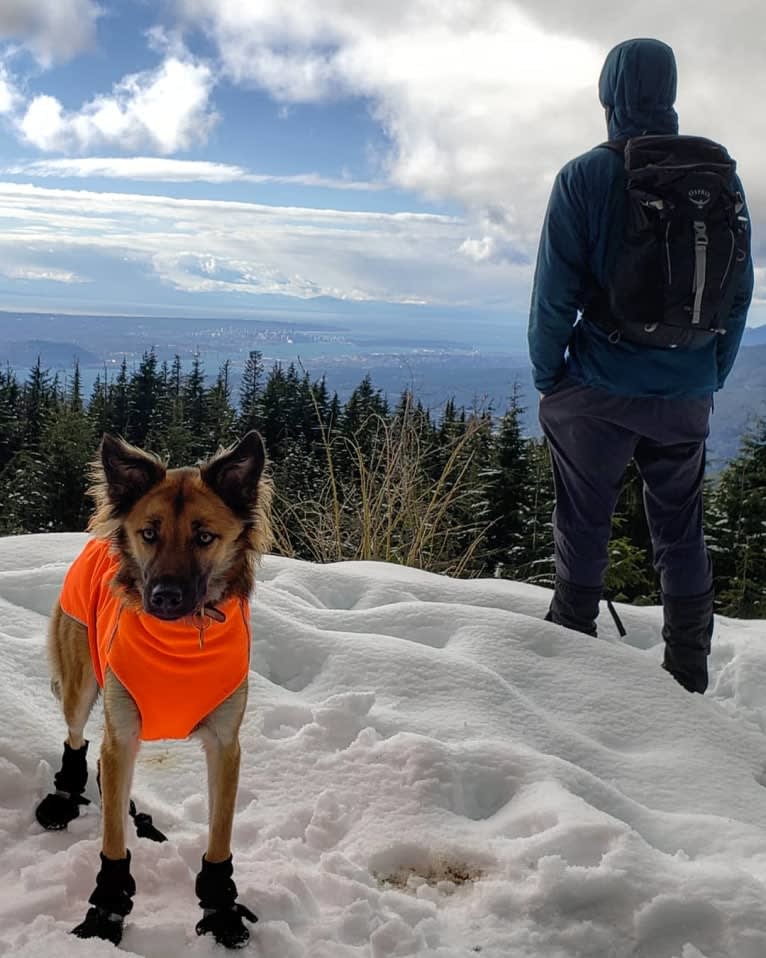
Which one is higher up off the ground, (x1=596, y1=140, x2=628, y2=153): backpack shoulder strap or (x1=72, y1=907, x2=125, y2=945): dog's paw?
(x1=596, y1=140, x2=628, y2=153): backpack shoulder strap

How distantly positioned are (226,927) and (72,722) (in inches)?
40.4

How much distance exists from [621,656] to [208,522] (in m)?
2.82

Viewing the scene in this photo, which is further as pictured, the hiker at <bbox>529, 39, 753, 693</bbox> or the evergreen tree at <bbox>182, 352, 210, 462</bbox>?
the evergreen tree at <bbox>182, 352, 210, 462</bbox>

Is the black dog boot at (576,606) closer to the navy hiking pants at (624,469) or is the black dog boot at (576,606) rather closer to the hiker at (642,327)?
the hiker at (642,327)

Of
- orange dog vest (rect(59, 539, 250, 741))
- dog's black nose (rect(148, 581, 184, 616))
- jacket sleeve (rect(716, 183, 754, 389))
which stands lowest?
orange dog vest (rect(59, 539, 250, 741))

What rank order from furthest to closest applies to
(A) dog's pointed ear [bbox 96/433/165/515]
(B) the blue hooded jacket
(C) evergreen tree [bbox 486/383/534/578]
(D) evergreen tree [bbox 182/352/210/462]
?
(D) evergreen tree [bbox 182/352/210/462], (C) evergreen tree [bbox 486/383/534/578], (B) the blue hooded jacket, (A) dog's pointed ear [bbox 96/433/165/515]

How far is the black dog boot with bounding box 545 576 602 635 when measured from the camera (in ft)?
15.2

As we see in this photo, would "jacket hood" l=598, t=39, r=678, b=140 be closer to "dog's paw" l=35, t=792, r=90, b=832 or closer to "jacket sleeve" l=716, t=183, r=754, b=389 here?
"jacket sleeve" l=716, t=183, r=754, b=389

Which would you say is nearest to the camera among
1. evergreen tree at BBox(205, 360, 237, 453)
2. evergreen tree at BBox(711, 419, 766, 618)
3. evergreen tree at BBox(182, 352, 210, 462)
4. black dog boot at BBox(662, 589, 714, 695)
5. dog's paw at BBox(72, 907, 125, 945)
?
dog's paw at BBox(72, 907, 125, 945)

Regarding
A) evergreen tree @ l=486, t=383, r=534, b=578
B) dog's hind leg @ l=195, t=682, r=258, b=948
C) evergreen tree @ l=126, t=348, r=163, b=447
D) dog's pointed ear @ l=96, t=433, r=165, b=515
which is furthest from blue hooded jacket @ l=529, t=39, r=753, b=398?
evergreen tree @ l=126, t=348, r=163, b=447

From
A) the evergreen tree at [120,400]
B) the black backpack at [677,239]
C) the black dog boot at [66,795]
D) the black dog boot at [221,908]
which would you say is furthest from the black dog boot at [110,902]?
the evergreen tree at [120,400]

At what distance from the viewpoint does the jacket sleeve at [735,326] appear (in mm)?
4164

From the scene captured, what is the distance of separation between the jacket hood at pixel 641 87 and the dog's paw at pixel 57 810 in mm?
4161

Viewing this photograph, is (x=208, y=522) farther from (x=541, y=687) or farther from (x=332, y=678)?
(x=541, y=687)
